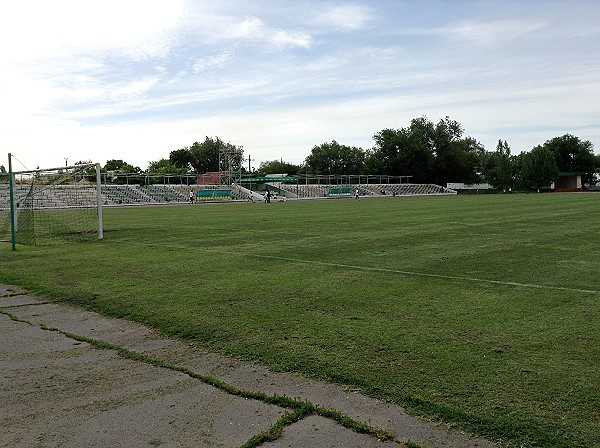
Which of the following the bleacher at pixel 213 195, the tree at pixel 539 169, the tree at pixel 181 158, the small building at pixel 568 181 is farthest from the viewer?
the tree at pixel 181 158

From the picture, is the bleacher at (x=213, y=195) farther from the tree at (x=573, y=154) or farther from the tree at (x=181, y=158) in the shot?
the tree at (x=573, y=154)

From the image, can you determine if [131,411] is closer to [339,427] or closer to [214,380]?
[214,380]

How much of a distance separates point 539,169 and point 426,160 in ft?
70.9

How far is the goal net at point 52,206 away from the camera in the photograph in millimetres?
17391

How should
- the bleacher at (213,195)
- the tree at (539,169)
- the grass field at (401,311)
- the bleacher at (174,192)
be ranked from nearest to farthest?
1. the grass field at (401,311)
2. the bleacher at (174,192)
3. the bleacher at (213,195)
4. the tree at (539,169)

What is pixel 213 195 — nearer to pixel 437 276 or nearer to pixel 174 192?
pixel 174 192

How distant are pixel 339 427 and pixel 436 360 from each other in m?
1.50

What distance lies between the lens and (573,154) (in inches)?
4678

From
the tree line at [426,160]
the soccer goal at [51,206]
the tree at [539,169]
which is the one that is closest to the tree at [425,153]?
the tree line at [426,160]

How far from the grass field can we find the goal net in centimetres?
374

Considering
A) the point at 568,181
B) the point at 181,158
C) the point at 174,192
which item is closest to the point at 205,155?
the point at 181,158

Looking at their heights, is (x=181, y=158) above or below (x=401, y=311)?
above

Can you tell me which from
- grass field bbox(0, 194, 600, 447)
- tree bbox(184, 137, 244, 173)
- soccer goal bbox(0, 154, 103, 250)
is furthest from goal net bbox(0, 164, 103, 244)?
tree bbox(184, 137, 244, 173)

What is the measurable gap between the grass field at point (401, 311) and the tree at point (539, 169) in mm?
98856
